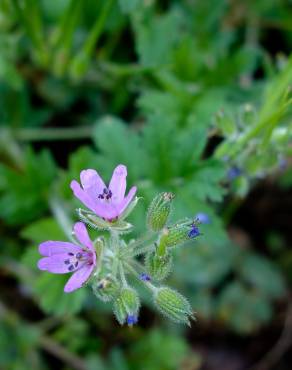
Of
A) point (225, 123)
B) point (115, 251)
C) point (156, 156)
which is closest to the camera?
point (115, 251)

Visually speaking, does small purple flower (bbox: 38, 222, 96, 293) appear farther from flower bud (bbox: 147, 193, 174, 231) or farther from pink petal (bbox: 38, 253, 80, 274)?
flower bud (bbox: 147, 193, 174, 231)

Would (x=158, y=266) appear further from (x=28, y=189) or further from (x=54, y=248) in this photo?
(x=28, y=189)

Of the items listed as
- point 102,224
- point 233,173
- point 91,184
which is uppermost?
point 233,173

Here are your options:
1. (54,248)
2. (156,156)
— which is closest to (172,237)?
(54,248)

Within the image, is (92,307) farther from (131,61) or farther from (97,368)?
(131,61)

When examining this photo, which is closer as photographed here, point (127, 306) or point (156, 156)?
point (127, 306)

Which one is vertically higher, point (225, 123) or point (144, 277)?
point (225, 123)

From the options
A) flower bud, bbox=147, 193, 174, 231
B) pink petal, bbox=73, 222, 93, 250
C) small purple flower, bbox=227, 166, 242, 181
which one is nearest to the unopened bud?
small purple flower, bbox=227, 166, 242, 181

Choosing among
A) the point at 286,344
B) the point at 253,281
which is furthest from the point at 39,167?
the point at 286,344
